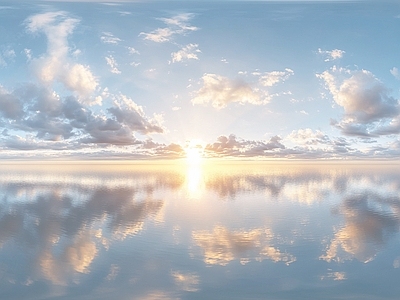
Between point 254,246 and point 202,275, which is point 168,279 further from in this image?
point 254,246

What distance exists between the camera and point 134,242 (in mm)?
26828

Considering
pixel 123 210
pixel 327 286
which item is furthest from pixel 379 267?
pixel 123 210

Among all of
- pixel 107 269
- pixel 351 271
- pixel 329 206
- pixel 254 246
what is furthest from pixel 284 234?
pixel 329 206

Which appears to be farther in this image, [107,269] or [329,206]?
[329,206]

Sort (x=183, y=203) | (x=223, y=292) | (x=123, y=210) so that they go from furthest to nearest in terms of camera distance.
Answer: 1. (x=183, y=203)
2. (x=123, y=210)
3. (x=223, y=292)

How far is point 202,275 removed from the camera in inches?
801

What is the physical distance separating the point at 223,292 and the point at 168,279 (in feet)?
11.7

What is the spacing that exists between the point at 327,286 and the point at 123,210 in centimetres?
2833

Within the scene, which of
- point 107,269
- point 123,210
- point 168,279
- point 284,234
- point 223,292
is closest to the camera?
point 223,292

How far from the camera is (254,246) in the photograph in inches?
1023

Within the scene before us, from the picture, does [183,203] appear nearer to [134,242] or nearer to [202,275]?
[134,242]

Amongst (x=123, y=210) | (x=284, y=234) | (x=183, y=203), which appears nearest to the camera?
(x=284, y=234)

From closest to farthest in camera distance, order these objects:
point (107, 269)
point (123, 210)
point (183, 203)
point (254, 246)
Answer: point (107, 269), point (254, 246), point (123, 210), point (183, 203)

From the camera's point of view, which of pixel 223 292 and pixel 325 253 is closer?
pixel 223 292
